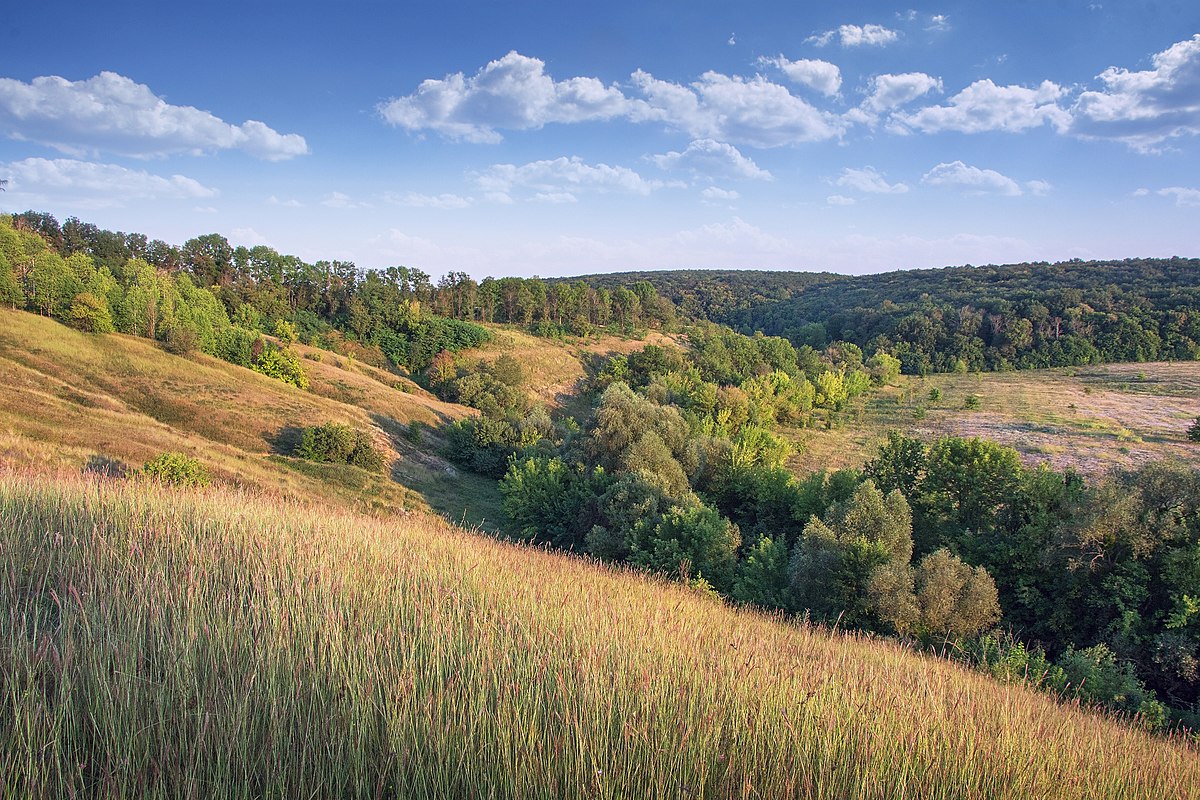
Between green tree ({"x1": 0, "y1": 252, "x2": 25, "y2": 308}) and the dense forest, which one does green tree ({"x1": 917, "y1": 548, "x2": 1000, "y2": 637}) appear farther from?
green tree ({"x1": 0, "y1": 252, "x2": 25, "y2": 308})

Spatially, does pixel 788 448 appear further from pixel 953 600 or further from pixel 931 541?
pixel 953 600

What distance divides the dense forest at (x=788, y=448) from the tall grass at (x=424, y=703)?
3575 millimetres

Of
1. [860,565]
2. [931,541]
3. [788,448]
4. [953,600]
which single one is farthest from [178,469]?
[788,448]

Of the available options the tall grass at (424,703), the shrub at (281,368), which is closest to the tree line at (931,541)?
the tall grass at (424,703)

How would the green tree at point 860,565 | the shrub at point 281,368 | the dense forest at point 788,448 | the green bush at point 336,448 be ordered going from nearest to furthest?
the dense forest at point 788,448
the green tree at point 860,565
the green bush at point 336,448
the shrub at point 281,368

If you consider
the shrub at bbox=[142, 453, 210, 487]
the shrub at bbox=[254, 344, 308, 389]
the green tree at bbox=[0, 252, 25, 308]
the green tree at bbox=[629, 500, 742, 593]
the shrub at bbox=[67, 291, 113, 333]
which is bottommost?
the green tree at bbox=[629, 500, 742, 593]

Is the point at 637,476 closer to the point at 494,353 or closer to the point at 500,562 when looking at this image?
the point at 500,562

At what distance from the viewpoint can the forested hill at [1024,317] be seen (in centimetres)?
7369

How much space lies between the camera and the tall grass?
2.45 meters

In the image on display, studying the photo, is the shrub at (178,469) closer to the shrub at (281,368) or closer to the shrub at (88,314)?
the shrub at (281,368)

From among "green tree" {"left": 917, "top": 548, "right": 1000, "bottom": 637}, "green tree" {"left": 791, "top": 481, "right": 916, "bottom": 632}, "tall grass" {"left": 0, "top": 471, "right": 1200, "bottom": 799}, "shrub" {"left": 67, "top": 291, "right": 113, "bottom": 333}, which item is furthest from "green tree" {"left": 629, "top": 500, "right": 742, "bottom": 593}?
"shrub" {"left": 67, "top": 291, "right": 113, "bottom": 333}

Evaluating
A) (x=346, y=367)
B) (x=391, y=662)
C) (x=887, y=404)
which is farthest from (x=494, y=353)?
(x=391, y=662)

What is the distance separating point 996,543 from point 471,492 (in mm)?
25981

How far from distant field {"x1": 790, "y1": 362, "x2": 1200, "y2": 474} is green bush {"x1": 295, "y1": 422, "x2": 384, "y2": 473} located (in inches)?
1069
